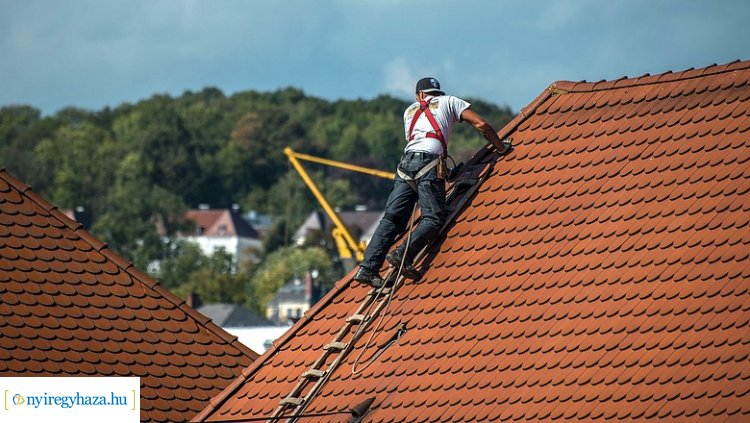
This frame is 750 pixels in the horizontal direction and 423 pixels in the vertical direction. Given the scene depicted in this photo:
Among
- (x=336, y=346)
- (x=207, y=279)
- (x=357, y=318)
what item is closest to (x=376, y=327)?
(x=357, y=318)

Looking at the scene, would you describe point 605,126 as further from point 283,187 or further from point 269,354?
point 283,187

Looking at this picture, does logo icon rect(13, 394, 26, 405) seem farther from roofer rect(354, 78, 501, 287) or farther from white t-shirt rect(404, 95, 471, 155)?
white t-shirt rect(404, 95, 471, 155)

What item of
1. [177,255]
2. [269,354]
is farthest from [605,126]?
[177,255]

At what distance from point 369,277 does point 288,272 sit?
130 metres

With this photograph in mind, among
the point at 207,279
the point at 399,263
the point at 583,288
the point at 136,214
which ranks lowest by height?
the point at 583,288

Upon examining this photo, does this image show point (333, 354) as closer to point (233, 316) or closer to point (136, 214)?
point (233, 316)

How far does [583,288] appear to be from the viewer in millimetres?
15062

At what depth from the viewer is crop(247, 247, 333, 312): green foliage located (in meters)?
141

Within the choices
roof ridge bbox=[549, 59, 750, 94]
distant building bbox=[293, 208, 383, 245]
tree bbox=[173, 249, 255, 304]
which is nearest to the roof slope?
roof ridge bbox=[549, 59, 750, 94]

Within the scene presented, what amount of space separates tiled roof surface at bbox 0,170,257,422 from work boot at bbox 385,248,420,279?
292 centimetres

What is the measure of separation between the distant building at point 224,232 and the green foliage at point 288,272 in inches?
1506

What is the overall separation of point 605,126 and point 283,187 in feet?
Result: 583

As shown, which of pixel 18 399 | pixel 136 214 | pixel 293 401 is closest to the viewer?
pixel 293 401

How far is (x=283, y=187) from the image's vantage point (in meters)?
194
